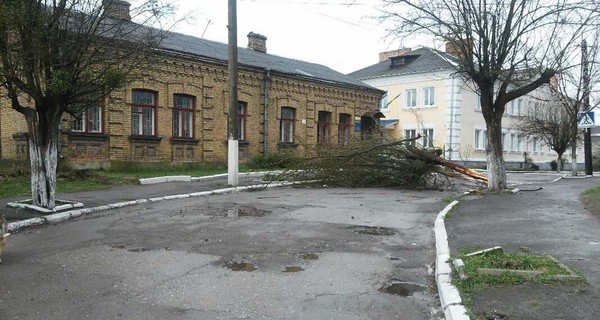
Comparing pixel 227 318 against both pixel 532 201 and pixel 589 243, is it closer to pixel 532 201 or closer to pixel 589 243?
pixel 589 243

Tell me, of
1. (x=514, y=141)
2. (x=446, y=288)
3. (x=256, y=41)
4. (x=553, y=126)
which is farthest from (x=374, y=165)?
(x=514, y=141)

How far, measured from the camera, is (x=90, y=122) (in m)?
18.8

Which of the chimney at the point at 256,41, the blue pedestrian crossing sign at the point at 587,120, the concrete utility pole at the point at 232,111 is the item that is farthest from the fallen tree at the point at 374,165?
the chimney at the point at 256,41

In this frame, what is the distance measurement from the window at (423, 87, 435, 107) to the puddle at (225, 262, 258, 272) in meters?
35.1

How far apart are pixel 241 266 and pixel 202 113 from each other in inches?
661

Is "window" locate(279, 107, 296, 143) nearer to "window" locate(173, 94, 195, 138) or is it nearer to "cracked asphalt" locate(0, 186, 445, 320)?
"window" locate(173, 94, 195, 138)

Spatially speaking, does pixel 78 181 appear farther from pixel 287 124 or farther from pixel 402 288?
pixel 287 124

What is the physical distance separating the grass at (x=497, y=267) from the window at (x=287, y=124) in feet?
67.7

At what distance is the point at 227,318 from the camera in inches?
177

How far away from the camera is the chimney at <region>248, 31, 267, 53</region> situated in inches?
1179

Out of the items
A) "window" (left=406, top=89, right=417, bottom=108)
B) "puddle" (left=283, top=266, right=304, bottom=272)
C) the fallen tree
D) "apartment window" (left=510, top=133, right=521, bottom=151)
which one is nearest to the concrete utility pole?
the fallen tree

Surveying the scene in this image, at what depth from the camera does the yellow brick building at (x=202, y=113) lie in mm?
18641

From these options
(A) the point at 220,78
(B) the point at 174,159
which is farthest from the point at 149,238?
(A) the point at 220,78

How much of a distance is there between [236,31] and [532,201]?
10.5 m
